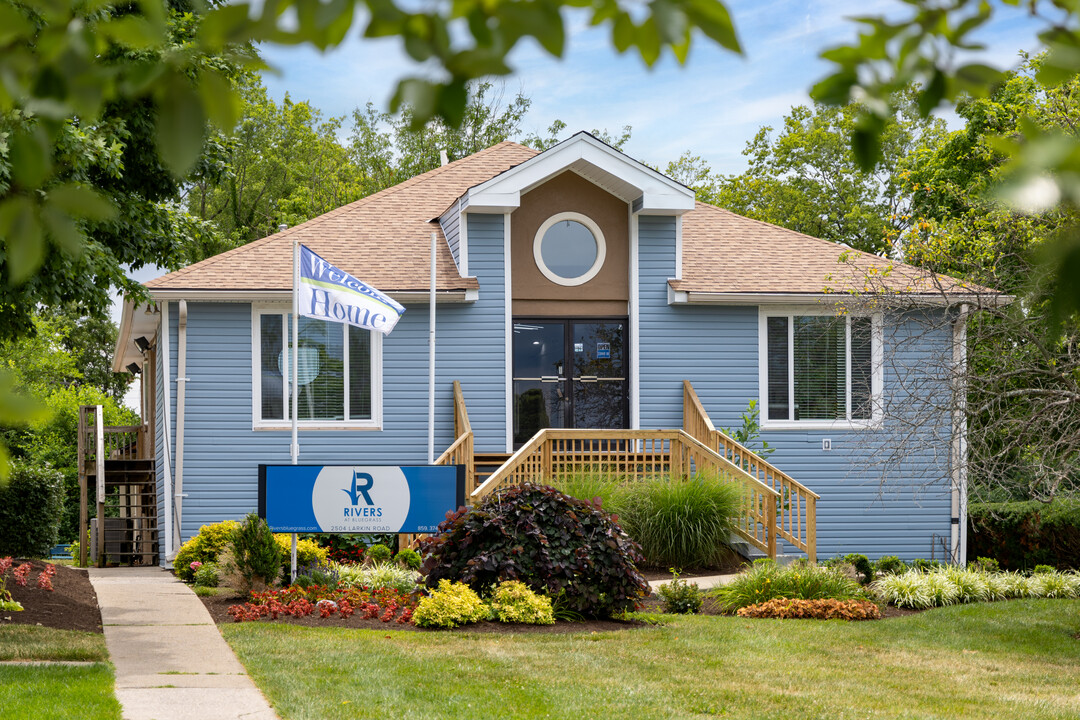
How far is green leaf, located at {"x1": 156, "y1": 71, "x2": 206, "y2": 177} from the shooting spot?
138 centimetres

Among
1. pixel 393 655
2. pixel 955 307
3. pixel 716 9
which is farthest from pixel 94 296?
pixel 955 307

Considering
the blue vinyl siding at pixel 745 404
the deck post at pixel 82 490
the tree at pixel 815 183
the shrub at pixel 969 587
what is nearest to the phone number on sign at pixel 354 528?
the blue vinyl siding at pixel 745 404

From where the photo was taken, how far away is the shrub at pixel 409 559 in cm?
1250

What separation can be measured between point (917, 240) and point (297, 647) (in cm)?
876

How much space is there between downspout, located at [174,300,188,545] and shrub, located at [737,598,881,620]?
8327mm

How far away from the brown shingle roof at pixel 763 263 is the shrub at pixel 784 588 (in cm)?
472

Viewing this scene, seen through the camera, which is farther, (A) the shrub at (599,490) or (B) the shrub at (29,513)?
(B) the shrub at (29,513)

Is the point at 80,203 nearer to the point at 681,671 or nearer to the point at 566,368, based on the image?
the point at 681,671

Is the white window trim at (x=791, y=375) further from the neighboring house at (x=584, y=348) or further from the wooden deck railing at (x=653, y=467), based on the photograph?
the wooden deck railing at (x=653, y=467)

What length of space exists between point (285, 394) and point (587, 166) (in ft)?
18.6

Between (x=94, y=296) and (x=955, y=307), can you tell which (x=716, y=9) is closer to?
(x=94, y=296)

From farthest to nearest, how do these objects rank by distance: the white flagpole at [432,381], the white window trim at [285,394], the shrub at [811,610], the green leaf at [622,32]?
the white window trim at [285,394] → the white flagpole at [432,381] → the shrub at [811,610] → the green leaf at [622,32]

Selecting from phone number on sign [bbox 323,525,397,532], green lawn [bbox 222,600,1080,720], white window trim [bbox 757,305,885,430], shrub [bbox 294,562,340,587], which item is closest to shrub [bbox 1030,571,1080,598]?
green lawn [bbox 222,600,1080,720]

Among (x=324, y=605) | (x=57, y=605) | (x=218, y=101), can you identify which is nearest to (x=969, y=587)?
(x=324, y=605)
